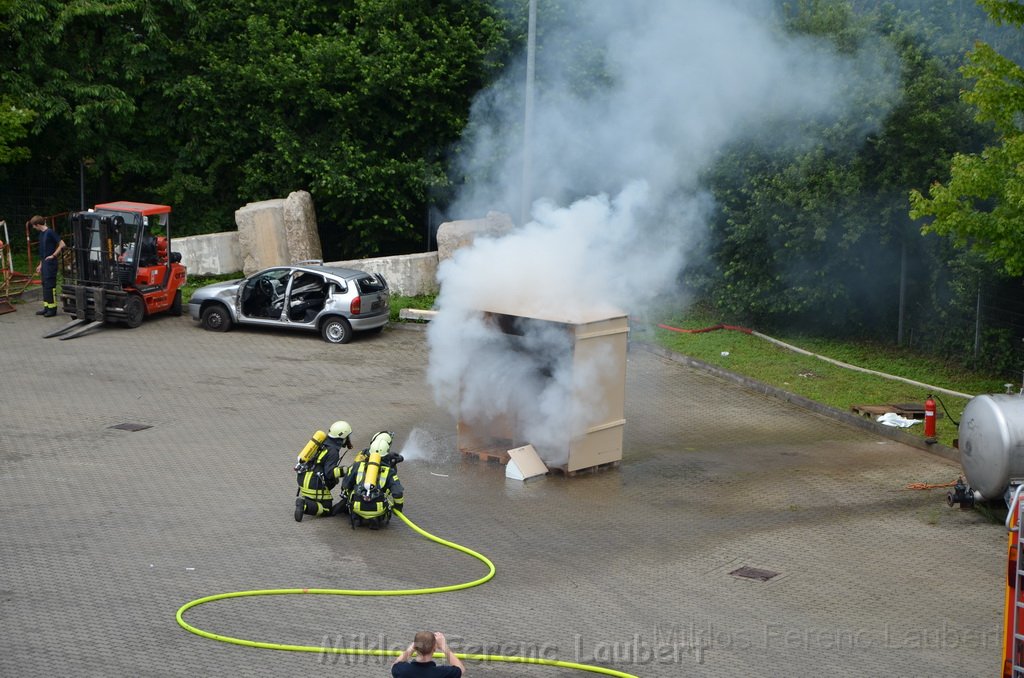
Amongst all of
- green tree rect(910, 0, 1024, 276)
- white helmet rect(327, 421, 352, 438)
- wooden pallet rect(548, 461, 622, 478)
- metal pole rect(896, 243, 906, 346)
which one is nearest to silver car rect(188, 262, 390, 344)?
wooden pallet rect(548, 461, 622, 478)

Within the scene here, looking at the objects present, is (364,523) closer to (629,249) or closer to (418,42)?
(629,249)

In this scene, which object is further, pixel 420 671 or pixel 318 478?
pixel 318 478

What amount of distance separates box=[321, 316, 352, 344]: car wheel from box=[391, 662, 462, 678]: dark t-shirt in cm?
1418

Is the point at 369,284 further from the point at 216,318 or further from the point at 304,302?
the point at 216,318

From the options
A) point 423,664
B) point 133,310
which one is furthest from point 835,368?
point 423,664

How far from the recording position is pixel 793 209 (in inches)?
867

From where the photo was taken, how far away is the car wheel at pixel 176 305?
76.7 feet

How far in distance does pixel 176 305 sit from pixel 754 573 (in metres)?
15.3

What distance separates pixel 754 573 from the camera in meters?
11.6

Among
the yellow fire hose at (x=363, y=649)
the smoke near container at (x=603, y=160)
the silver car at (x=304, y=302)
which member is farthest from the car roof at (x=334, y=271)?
the yellow fire hose at (x=363, y=649)

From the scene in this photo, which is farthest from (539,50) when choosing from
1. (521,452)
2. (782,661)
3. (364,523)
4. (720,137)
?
(782,661)

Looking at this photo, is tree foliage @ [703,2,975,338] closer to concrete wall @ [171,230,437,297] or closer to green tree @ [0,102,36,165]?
concrete wall @ [171,230,437,297]

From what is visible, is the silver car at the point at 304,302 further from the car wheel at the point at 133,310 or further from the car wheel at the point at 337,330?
the car wheel at the point at 133,310

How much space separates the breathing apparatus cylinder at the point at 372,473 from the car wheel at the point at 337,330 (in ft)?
31.1
